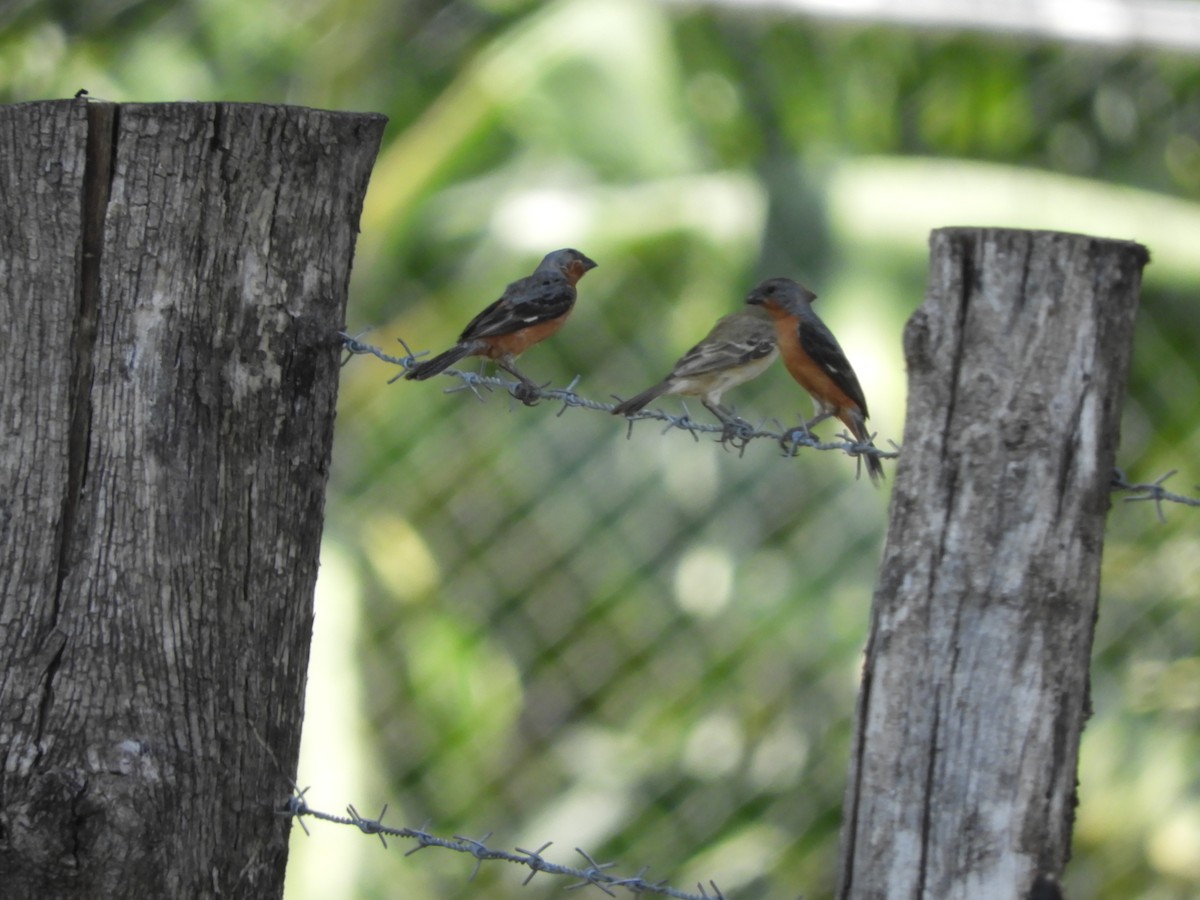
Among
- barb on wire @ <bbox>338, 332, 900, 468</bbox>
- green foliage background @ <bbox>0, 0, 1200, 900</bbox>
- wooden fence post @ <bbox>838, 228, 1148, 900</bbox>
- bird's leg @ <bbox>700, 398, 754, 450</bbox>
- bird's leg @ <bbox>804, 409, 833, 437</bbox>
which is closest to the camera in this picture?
wooden fence post @ <bbox>838, 228, 1148, 900</bbox>

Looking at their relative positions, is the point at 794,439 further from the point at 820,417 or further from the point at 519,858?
the point at 519,858

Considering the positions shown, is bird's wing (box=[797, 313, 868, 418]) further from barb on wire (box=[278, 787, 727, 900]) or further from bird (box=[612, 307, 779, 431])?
barb on wire (box=[278, 787, 727, 900])

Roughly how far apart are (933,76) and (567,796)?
425 cm

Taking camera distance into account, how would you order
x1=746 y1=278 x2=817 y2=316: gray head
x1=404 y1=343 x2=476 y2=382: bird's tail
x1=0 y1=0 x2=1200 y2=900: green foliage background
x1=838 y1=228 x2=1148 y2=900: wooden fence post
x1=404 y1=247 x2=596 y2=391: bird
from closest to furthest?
x1=838 y1=228 x2=1148 y2=900: wooden fence post → x1=404 y1=343 x2=476 y2=382: bird's tail → x1=746 y1=278 x2=817 y2=316: gray head → x1=404 y1=247 x2=596 y2=391: bird → x1=0 y1=0 x2=1200 y2=900: green foliage background

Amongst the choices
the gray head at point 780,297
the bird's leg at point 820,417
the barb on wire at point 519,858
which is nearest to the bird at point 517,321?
the gray head at point 780,297

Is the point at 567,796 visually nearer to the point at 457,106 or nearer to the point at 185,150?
the point at 457,106

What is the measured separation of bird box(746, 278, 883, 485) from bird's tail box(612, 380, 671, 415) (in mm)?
378

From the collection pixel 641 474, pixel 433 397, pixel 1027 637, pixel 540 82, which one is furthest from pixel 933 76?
pixel 1027 637

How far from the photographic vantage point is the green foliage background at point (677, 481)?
7.30 meters

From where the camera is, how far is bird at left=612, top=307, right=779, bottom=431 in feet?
15.6

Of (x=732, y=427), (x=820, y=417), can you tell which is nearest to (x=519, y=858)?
(x=732, y=427)

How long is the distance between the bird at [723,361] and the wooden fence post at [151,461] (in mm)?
1978

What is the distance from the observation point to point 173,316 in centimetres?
283

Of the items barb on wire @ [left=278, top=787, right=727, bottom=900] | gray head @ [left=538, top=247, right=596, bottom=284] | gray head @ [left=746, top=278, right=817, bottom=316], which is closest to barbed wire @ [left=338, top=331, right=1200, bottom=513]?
gray head @ [left=746, top=278, right=817, bottom=316]
